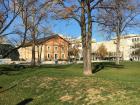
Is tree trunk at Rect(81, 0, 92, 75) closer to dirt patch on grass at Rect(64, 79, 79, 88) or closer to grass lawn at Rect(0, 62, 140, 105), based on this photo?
grass lawn at Rect(0, 62, 140, 105)

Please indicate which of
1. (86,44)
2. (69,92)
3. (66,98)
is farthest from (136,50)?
(66,98)

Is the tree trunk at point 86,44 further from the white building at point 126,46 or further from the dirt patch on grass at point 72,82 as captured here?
the white building at point 126,46

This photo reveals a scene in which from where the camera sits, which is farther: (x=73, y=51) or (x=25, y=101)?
(x=73, y=51)

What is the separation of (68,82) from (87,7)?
9774 mm

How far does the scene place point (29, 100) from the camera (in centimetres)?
2125

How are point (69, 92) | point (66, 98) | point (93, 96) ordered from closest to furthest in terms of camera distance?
point (93, 96) → point (66, 98) → point (69, 92)

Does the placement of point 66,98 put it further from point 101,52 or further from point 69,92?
point 101,52

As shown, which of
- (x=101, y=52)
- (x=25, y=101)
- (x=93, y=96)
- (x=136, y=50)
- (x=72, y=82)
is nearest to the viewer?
(x=93, y=96)

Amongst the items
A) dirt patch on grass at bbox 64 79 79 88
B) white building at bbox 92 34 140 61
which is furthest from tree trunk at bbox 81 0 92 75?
white building at bbox 92 34 140 61

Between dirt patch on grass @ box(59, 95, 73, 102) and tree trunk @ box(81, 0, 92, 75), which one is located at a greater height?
tree trunk @ box(81, 0, 92, 75)

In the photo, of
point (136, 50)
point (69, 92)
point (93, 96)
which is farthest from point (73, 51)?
point (93, 96)

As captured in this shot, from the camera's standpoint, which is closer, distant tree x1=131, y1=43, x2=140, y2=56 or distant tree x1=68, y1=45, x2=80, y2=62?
distant tree x1=68, y1=45, x2=80, y2=62

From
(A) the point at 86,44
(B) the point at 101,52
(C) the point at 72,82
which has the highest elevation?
(B) the point at 101,52

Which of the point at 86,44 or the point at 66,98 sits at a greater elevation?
the point at 86,44
